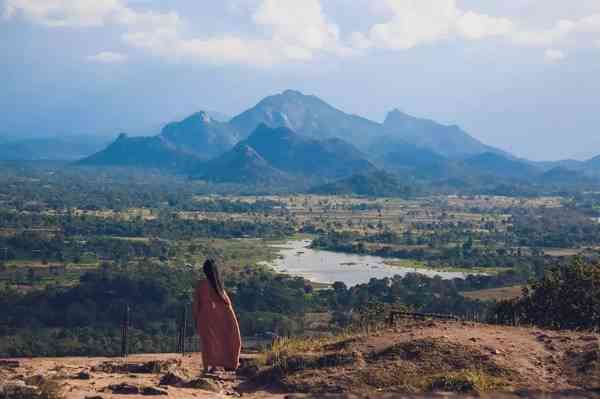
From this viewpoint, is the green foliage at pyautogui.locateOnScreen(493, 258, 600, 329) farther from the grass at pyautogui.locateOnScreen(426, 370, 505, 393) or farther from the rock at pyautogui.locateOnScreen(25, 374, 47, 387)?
the rock at pyautogui.locateOnScreen(25, 374, 47, 387)

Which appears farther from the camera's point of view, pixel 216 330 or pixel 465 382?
pixel 216 330

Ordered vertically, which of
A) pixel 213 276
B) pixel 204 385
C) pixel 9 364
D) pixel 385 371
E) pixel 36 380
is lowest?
pixel 9 364

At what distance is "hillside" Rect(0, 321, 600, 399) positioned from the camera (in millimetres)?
12469

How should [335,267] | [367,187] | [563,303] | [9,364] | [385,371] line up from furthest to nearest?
[367,187] → [335,267] → [563,303] → [9,364] → [385,371]

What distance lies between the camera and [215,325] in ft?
47.7

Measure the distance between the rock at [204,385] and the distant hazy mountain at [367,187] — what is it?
477ft

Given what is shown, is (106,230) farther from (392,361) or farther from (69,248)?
(392,361)

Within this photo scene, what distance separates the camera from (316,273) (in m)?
59.3

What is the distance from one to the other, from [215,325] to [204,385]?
1578 mm

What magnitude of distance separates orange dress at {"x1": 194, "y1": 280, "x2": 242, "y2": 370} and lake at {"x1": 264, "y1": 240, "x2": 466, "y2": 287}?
39.2 meters

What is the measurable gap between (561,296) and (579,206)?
112786mm

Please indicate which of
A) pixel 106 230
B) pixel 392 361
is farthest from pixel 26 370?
pixel 106 230

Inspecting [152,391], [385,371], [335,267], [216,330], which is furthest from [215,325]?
[335,267]

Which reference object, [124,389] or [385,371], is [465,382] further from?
[124,389]
